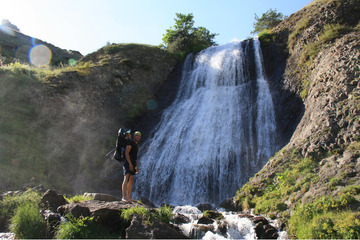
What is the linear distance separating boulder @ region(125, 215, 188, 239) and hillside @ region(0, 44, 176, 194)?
28.3ft

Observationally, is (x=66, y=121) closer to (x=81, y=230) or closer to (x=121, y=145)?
(x=121, y=145)

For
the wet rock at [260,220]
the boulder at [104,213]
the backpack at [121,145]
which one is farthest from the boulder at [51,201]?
the wet rock at [260,220]

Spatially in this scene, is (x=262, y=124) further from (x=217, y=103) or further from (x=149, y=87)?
(x=149, y=87)

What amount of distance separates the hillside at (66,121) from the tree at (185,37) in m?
7.76

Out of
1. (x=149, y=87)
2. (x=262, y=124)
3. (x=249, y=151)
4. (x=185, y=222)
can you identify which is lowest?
(x=185, y=222)

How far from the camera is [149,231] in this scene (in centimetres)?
527

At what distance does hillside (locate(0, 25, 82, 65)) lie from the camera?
1359 inches

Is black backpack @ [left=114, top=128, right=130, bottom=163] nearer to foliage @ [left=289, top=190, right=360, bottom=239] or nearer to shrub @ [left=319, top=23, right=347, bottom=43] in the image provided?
foliage @ [left=289, top=190, right=360, bottom=239]

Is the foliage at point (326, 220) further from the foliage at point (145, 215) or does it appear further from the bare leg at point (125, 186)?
the bare leg at point (125, 186)

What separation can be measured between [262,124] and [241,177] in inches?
155

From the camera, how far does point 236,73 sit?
20.6 m

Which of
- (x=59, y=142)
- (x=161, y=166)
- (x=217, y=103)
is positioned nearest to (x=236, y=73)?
(x=217, y=103)

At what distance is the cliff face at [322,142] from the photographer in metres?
6.96

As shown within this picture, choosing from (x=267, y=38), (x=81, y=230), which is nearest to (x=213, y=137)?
(x=81, y=230)
